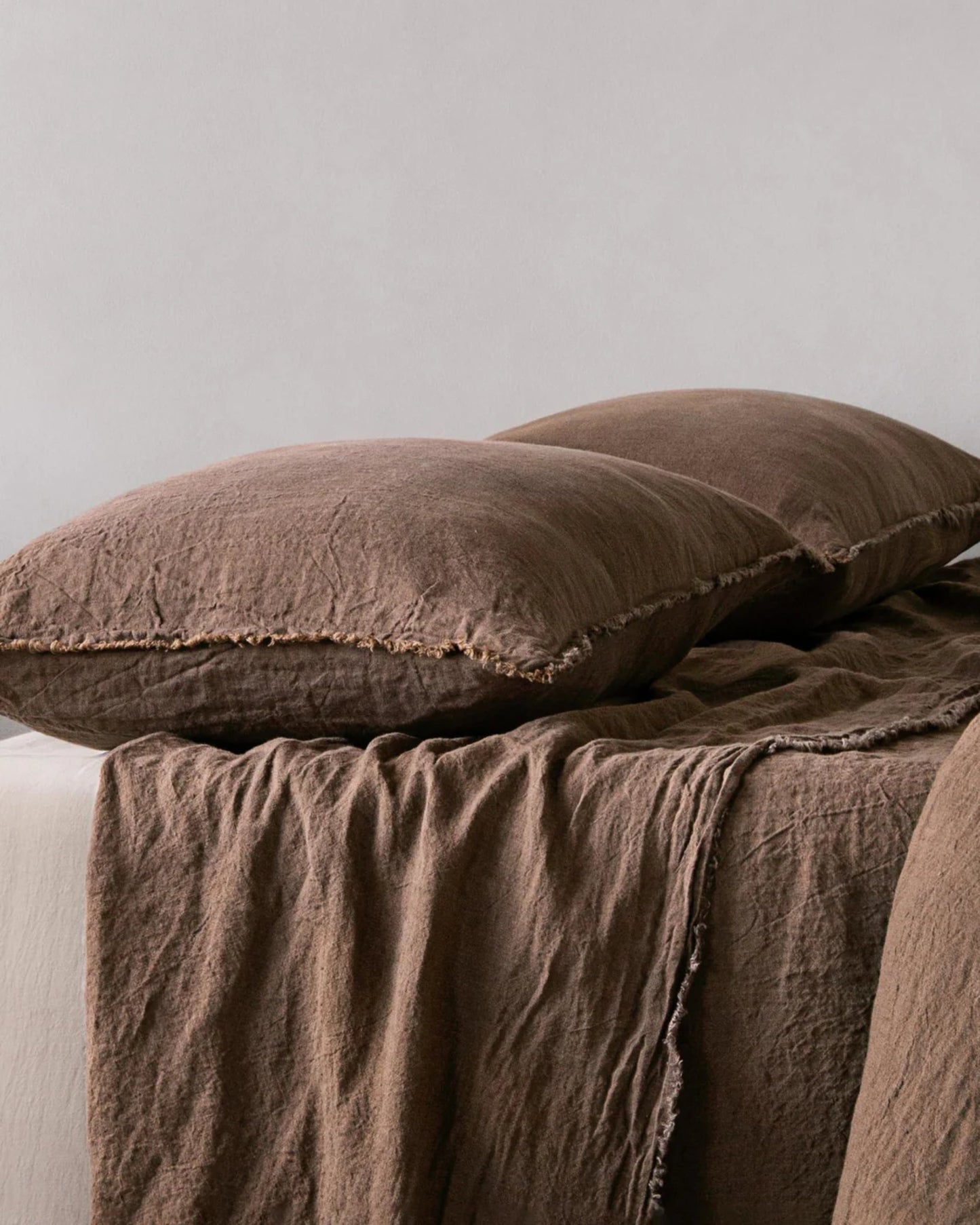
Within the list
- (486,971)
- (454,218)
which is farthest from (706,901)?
(454,218)

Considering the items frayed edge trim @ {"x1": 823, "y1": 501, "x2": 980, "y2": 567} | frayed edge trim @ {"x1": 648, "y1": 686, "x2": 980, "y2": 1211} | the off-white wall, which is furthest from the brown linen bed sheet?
the off-white wall

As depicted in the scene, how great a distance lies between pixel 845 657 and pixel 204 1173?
698mm

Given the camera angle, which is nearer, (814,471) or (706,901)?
(706,901)

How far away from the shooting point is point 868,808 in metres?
0.61

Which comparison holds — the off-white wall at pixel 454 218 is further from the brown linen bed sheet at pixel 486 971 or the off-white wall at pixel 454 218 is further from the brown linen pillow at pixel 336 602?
the brown linen bed sheet at pixel 486 971

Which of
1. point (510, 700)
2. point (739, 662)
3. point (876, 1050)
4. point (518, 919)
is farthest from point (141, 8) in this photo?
point (876, 1050)

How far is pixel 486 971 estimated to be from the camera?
65cm

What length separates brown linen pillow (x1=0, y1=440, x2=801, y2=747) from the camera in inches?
31.1

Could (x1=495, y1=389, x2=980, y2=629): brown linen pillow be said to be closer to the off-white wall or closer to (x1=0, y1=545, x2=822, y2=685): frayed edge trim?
(x1=0, y1=545, x2=822, y2=685): frayed edge trim

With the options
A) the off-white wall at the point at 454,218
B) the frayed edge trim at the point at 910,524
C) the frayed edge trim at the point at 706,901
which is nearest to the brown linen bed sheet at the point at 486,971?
the frayed edge trim at the point at 706,901

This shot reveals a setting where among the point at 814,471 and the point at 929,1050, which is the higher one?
the point at 814,471

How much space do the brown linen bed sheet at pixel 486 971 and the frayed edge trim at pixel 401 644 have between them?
36 mm

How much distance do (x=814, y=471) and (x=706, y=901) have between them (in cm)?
82

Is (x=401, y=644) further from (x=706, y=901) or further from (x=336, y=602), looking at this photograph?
(x=706, y=901)
